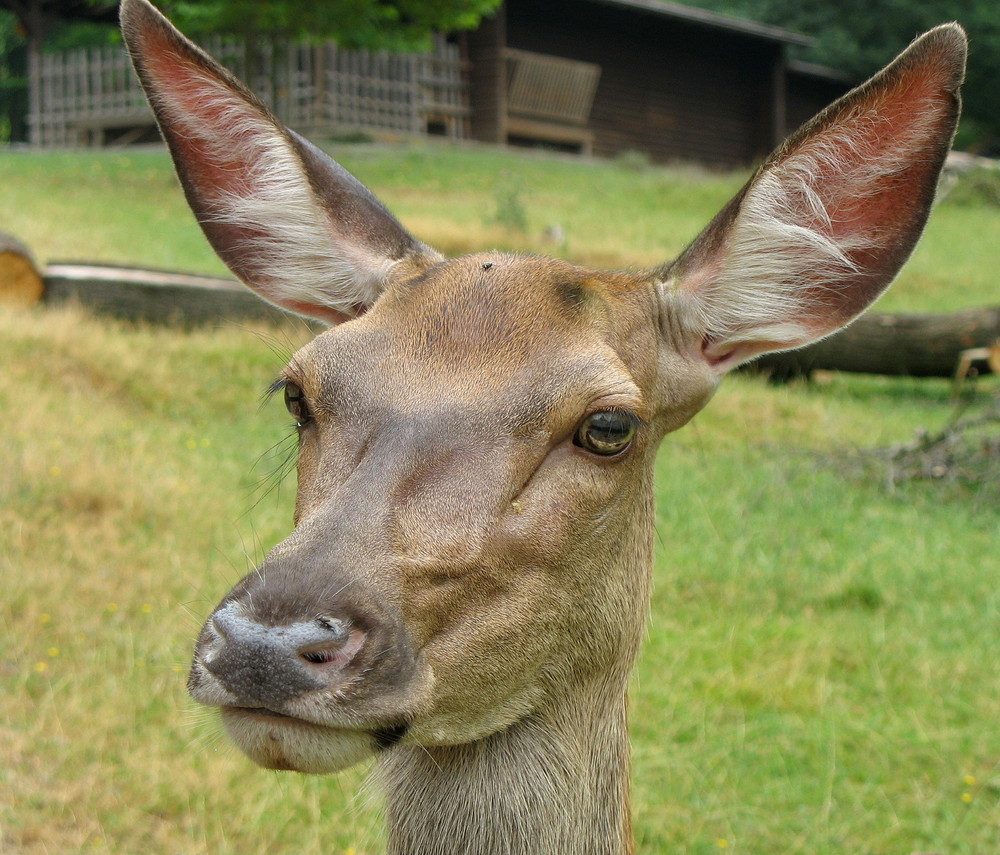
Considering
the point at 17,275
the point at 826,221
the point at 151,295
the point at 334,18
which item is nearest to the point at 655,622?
the point at 826,221

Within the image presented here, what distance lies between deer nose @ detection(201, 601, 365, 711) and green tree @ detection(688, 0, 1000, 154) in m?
41.8

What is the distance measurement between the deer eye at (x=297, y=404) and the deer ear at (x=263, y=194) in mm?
523

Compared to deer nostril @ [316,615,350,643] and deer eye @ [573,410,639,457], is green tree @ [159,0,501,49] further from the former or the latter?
deer nostril @ [316,615,350,643]

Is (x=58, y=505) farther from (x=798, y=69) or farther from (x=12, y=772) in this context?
(x=798, y=69)

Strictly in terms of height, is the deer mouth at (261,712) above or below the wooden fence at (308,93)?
above

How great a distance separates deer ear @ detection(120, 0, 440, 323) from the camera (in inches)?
118

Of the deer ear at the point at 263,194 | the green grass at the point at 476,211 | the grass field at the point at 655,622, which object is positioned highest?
the deer ear at the point at 263,194

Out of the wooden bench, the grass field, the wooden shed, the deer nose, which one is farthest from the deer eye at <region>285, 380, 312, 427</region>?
the wooden bench

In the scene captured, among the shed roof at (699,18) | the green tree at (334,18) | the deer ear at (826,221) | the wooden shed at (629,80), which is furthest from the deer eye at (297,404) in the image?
the shed roof at (699,18)

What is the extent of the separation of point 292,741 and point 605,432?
0.94m

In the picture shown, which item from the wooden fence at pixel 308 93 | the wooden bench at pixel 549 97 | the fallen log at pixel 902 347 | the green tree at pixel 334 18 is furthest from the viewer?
the wooden bench at pixel 549 97

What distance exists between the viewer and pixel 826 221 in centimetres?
296

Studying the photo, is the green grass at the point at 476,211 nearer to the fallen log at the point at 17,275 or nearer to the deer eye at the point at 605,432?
the fallen log at the point at 17,275

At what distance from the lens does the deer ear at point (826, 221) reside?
2693 mm
